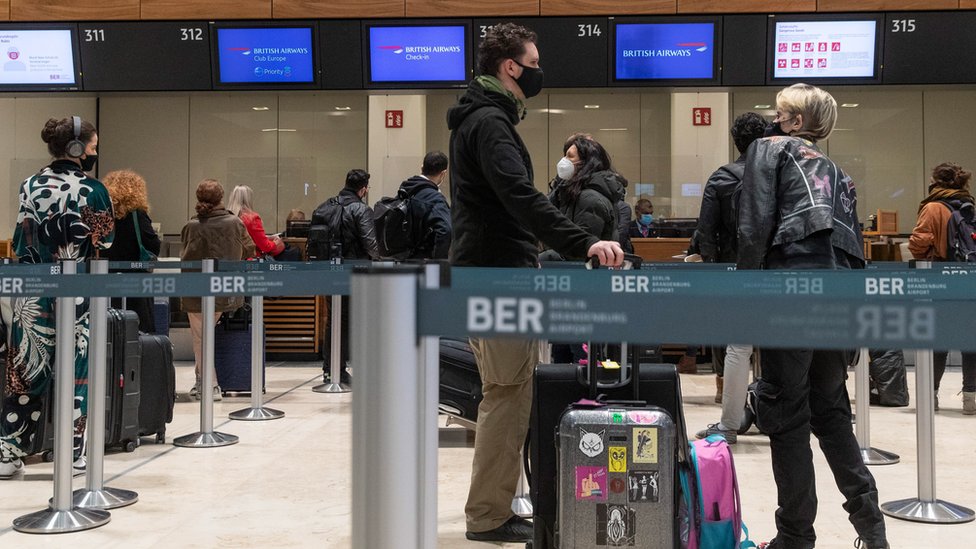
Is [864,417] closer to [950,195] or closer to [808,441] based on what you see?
[808,441]

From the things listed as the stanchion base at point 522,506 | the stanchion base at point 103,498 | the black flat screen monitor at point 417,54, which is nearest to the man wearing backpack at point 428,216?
the black flat screen monitor at point 417,54

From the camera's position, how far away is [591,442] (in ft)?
8.69

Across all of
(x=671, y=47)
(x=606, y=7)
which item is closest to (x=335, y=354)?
(x=606, y=7)

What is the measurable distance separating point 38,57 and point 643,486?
7.32m

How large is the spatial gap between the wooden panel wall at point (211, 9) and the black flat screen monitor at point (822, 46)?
4169mm

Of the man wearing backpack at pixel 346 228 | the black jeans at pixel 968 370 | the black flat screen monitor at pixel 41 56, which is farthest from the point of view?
the black flat screen monitor at pixel 41 56

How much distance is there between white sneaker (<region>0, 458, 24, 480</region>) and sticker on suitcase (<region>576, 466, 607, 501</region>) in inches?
122

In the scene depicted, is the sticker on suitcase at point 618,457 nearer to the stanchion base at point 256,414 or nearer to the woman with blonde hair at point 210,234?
the stanchion base at point 256,414

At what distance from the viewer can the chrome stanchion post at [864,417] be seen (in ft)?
15.4

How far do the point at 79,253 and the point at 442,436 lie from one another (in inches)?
86.9

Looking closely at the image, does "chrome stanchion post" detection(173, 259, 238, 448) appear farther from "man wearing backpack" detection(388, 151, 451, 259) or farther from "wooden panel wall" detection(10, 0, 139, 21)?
"wooden panel wall" detection(10, 0, 139, 21)

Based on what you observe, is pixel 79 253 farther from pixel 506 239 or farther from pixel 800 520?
pixel 800 520

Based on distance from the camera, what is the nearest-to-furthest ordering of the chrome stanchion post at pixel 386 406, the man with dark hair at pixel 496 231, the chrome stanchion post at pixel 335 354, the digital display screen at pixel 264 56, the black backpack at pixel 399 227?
1. the chrome stanchion post at pixel 386 406
2. the man with dark hair at pixel 496 231
3. the black backpack at pixel 399 227
4. the chrome stanchion post at pixel 335 354
5. the digital display screen at pixel 264 56

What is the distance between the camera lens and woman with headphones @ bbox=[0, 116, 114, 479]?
14.3ft
